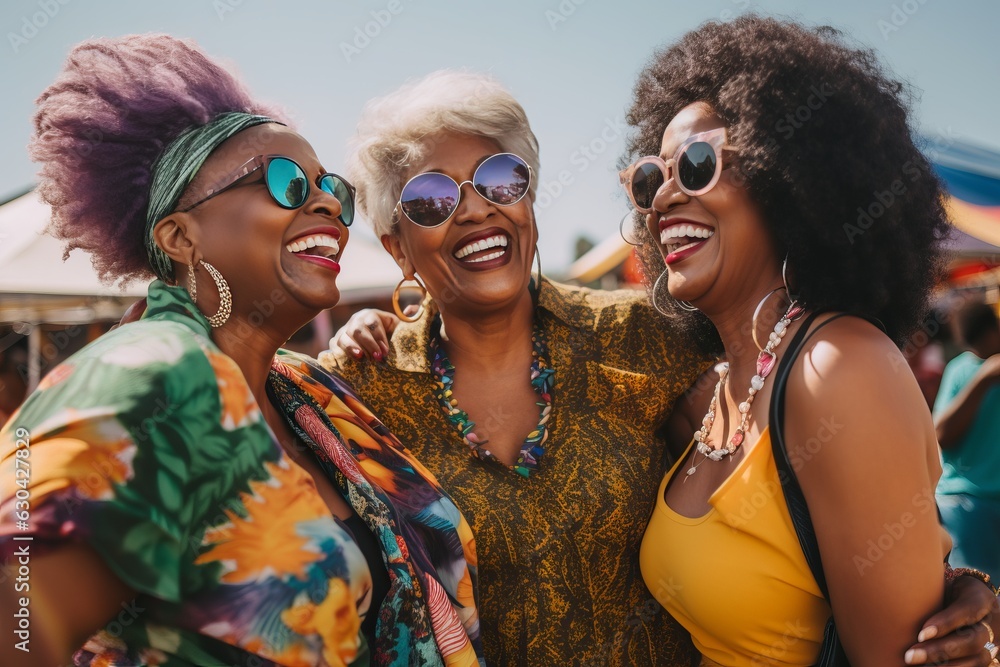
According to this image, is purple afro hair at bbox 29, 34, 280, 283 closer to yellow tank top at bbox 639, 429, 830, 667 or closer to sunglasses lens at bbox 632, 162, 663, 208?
sunglasses lens at bbox 632, 162, 663, 208

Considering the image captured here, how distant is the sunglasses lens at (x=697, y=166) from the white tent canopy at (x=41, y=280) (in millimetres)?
5078

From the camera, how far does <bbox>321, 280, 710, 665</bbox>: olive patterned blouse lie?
238cm

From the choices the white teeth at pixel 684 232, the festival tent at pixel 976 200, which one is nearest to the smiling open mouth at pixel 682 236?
the white teeth at pixel 684 232

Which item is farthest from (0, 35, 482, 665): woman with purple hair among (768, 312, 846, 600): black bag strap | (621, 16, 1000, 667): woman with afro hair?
(768, 312, 846, 600): black bag strap

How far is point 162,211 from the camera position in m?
1.92

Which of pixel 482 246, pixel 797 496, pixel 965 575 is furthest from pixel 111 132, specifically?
pixel 965 575

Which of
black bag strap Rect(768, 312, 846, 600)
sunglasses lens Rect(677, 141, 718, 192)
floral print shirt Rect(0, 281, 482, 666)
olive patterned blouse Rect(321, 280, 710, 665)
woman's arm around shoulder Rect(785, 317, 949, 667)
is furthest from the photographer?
olive patterned blouse Rect(321, 280, 710, 665)

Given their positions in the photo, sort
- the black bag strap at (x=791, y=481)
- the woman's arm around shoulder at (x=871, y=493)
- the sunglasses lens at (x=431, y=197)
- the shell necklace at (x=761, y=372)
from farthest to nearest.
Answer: the sunglasses lens at (x=431, y=197)
the shell necklace at (x=761, y=372)
the black bag strap at (x=791, y=481)
the woman's arm around shoulder at (x=871, y=493)

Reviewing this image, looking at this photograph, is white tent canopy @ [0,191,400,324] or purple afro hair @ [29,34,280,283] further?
white tent canopy @ [0,191,400,324]

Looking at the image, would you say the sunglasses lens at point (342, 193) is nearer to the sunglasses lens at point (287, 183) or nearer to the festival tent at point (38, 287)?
the sunglasses lens at point (287, 183)

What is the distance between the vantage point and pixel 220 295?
6.35 ft

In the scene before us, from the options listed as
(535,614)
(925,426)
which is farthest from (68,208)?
(925,426)

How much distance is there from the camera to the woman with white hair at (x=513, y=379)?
239 cm

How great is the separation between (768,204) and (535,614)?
149 cm
